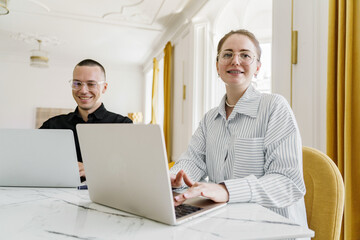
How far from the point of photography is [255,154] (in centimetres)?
114

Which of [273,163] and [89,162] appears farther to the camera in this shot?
[273,163]

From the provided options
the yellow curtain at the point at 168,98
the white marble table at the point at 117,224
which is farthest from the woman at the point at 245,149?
the yellow curtain at the point at 168,98

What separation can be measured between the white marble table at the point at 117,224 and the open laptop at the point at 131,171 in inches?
1.0

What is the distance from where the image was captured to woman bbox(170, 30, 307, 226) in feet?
3.06

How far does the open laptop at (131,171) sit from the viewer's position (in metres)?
0.64

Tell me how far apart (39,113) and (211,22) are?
5390 mm

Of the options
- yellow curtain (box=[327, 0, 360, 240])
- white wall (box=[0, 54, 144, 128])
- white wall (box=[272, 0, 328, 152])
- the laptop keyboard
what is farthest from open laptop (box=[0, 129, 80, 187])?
white wall (box=[0, 54, 144, 128])

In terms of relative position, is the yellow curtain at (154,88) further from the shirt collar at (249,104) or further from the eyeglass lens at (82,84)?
the shirt collar at (249,104)

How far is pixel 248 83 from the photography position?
54.2 inches

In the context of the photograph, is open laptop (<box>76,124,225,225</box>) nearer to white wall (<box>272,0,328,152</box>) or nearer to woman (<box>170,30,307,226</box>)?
woman (<box>170,30,307,226</box>)

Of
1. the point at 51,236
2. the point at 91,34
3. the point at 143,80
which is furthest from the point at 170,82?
the point at 51,236

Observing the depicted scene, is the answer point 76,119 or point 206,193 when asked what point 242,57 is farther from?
point 76,119

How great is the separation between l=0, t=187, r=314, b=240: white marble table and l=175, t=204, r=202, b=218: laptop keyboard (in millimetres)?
37

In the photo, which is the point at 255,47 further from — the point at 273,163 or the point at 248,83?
the point at 273,163
